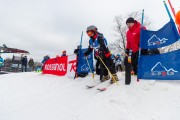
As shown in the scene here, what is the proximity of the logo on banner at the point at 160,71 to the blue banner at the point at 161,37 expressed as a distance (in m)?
0.56

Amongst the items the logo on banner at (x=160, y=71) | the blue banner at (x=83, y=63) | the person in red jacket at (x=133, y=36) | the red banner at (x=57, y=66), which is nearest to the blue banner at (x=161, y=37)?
the person in red jacket at (x=133, y=36)

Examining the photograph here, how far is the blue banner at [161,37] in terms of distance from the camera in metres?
Result: 5.79

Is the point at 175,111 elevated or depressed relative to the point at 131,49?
depressed

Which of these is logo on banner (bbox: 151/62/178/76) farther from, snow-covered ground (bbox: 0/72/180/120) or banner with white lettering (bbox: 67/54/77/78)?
banner with white lettering (bbox: 67/54/77/78)

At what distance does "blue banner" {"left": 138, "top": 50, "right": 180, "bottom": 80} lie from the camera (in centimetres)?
562

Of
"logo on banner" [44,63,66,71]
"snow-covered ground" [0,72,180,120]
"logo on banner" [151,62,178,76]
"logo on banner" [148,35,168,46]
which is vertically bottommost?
"snow-covered ground" [0,72,180,120]

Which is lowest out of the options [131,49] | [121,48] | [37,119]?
[37,119]

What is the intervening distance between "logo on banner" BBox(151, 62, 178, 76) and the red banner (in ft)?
20.0

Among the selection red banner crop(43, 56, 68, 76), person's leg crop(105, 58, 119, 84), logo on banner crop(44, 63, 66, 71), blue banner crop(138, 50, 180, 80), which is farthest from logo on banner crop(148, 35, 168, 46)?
logo on banner crop(44, 63, 66, 71)

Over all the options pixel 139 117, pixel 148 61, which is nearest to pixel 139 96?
pixel 139 117

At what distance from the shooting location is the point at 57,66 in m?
12.7

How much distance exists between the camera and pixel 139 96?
5355mm

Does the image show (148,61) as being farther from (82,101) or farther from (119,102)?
(82,101)

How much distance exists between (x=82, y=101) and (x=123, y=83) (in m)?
1.37
